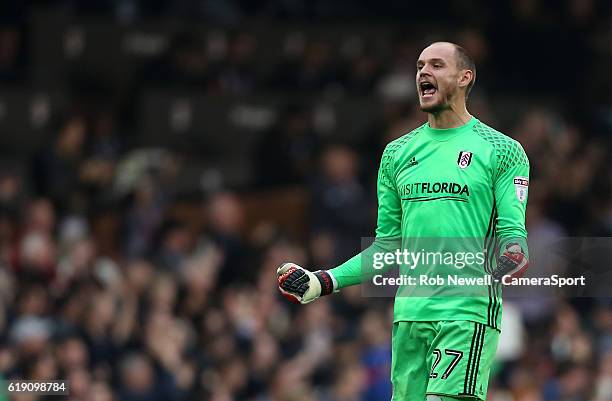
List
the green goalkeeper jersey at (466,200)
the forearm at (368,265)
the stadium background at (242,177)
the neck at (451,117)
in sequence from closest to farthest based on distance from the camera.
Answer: the green goalkeeper jersey at (466,200) → the neck at (451,117) → the forearm at (368,265) → the stadium background at (242,177)

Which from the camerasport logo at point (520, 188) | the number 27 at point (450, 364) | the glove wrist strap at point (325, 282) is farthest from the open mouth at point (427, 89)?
the number 27 at point (450, 364)

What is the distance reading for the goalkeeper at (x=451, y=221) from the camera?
7.44 m

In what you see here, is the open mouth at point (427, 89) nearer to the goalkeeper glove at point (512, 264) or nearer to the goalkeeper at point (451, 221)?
the goalkeeper at point (451, 221)

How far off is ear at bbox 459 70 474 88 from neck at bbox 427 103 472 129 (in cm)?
12

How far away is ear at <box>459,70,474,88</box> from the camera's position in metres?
7.71

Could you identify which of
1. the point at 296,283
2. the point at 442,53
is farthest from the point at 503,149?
the point at 296,283

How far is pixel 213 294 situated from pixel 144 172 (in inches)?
85.2

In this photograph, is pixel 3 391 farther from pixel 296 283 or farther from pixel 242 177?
pixel 242 177

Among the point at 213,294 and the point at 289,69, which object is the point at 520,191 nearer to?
the point at 213,294

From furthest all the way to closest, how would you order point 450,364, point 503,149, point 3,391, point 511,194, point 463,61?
1. point 3,391
2. point 463,61
3. point 503,149
4. point 511,194
5. point 450,364

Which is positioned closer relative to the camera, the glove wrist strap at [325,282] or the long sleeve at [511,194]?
the long sleeve at [511,194]

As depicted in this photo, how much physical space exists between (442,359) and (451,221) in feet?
2.29

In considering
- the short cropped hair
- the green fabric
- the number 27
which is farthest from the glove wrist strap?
the green fabric

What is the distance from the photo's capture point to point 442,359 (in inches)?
293
